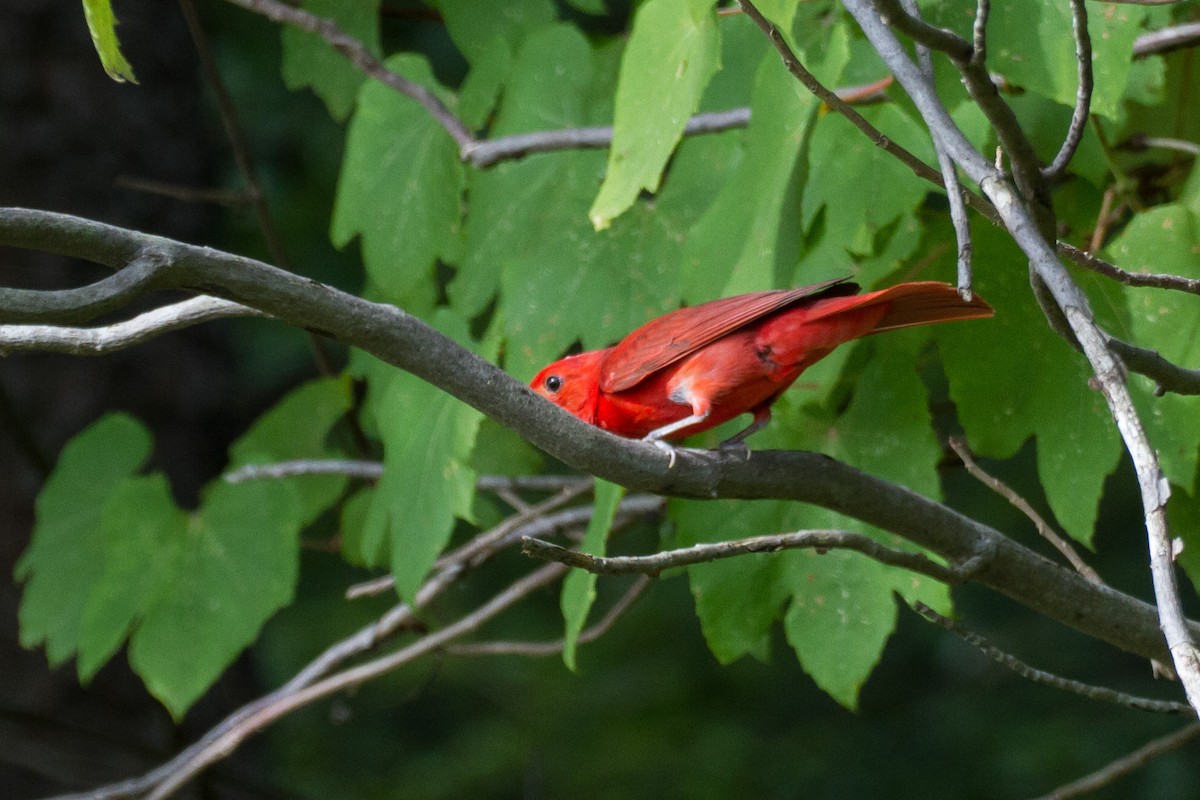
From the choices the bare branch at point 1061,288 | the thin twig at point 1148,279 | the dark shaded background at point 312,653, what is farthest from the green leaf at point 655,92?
the dark shaded background at point 312,653

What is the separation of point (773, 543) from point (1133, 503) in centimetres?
613

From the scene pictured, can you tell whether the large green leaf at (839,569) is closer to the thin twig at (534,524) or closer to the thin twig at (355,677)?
the thin twig at (534,524)

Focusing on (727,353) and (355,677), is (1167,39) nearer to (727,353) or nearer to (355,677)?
(727,353)

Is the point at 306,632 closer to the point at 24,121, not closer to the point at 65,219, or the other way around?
the point at 24,121

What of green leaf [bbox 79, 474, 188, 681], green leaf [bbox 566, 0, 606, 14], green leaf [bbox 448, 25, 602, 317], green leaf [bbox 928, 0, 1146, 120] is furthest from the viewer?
green leaf [bbox 79, 474, 188, 681]

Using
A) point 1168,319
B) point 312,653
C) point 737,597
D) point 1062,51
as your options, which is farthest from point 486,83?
point 312,653

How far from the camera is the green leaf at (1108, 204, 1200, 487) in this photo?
2234 mm

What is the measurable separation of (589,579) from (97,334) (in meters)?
1.14

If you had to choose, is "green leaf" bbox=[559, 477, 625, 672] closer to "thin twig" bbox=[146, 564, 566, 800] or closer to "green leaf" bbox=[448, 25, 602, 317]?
"green leaf" bbox=[448, 25, 602, 317]

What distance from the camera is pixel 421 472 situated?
2789mm

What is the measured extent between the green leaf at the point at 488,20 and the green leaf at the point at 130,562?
1.45 meters

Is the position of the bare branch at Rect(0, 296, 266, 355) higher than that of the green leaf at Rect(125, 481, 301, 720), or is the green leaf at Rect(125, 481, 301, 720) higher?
the bare branch at Rect(0, 296, 266, 355)

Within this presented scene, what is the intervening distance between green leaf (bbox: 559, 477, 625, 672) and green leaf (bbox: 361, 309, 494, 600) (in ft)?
0.88

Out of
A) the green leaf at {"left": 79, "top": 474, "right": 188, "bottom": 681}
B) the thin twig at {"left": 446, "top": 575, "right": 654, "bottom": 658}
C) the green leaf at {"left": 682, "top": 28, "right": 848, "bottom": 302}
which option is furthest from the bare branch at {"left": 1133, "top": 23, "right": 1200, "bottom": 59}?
the green leaf at {"left": 79, "top": 474, "right": 188, "bottom": 681}
